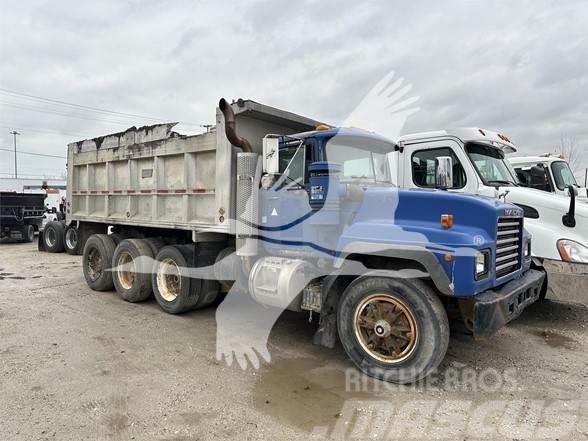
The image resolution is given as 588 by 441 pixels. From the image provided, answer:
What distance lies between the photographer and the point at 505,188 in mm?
5844

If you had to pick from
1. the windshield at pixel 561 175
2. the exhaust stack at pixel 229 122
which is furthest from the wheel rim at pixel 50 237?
the windshield at pixel 561 175

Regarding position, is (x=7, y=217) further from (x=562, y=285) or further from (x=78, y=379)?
(x=562, y=285)

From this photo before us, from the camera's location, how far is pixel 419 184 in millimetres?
6242

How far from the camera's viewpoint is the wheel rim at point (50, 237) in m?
13.2

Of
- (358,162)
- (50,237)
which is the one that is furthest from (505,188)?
(50,237)

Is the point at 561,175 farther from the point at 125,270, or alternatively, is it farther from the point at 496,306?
the point at 125,270

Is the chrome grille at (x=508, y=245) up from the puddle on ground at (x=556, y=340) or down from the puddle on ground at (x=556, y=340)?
up

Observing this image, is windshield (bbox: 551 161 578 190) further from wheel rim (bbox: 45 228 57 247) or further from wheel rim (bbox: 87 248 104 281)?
wheel rim (bbox: 45 228 57 247)

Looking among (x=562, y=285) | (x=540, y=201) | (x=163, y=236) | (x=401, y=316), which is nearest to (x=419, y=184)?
(x=540, y=201)

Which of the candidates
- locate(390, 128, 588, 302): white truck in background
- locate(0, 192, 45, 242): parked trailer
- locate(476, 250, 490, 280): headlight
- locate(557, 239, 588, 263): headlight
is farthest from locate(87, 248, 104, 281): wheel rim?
locate(0, 192, 45, 242): parked trailer

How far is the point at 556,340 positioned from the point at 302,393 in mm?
3618

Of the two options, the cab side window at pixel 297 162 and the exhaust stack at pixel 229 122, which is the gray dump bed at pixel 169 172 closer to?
the exhaust stack at pixel 229 122

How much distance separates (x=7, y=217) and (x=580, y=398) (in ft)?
61.4

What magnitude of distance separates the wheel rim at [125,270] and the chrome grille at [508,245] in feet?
18.1
